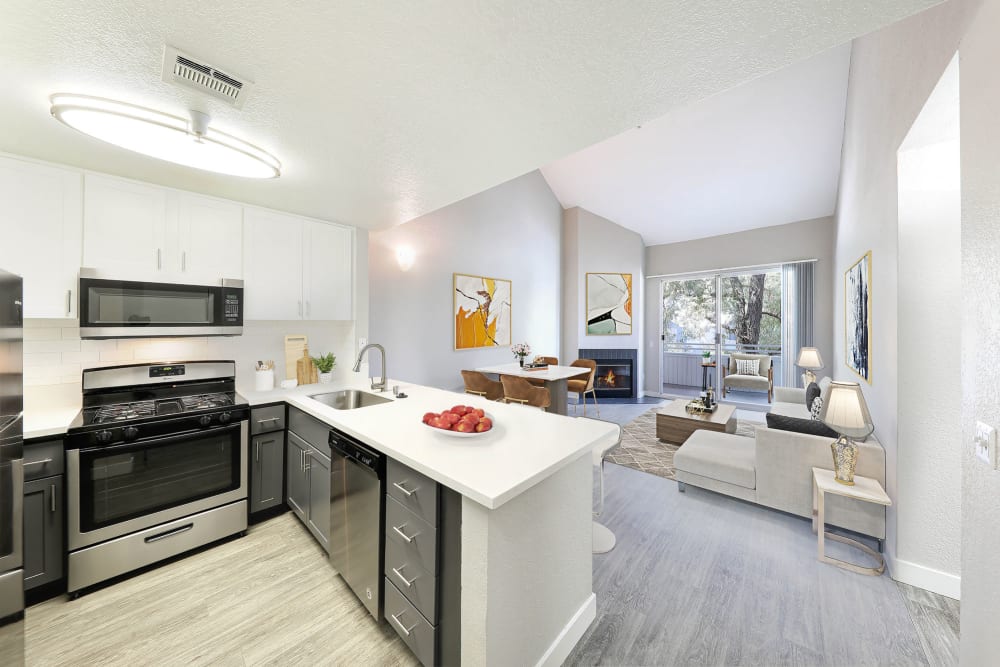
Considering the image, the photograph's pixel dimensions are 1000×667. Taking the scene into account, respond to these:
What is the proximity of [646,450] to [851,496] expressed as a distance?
6.63 feet

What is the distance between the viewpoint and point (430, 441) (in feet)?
5.17

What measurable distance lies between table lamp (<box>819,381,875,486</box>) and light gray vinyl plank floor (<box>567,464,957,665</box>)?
22.3 inches

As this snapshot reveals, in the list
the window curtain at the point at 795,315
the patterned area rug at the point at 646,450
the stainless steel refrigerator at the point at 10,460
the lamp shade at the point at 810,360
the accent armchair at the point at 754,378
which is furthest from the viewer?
the accent armchair at the point at 754,378

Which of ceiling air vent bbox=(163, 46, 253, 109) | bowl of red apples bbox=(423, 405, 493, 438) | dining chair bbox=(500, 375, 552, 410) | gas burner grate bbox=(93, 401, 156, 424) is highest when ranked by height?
ceiling air vent bbox=(163, 46, 253, 109)

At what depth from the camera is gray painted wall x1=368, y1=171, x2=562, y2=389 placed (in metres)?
4.13

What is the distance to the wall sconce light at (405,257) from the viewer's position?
4.16 metres

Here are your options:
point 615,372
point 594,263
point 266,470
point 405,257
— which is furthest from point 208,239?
point 615,372

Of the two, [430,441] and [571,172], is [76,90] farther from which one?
[571,172]

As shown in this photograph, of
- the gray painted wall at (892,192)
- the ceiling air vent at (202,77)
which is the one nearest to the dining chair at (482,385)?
the gray painted wall at (892,192)

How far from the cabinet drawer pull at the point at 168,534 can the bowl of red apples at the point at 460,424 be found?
175 cm

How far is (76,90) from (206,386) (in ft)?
6.00

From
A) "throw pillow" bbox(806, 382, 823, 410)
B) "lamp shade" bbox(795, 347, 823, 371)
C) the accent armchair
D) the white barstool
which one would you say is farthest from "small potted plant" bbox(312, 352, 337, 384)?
the accent armchair

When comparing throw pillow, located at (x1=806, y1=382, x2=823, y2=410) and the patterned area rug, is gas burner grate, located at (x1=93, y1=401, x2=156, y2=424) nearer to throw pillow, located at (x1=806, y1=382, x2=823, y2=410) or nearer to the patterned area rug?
the patterned area rug

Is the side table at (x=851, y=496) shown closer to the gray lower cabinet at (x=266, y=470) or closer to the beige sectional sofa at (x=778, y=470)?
the beige sectional sofa at (x=778, y=470)
